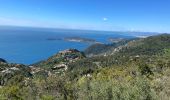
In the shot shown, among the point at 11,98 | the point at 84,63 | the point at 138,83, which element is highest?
the point at 138,83

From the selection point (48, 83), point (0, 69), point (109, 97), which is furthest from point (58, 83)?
point (0, 69)

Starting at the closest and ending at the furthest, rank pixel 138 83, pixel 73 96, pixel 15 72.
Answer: pixel 138 83 → pixel 73 96 → pixel 15 72

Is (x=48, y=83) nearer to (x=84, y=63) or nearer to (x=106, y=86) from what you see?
(x=106, y=86)

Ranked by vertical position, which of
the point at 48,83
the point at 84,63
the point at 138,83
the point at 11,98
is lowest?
the point at 84,63

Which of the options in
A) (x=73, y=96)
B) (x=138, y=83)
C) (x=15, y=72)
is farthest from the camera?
(x=15, y=72)

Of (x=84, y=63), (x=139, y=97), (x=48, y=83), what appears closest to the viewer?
(x=139, y=97)

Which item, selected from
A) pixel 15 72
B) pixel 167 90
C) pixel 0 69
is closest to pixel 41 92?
pixel 167 90

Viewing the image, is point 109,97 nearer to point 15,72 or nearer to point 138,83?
point 138,83

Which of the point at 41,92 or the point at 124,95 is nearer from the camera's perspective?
the point at 124,95

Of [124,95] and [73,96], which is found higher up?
[124,95]
